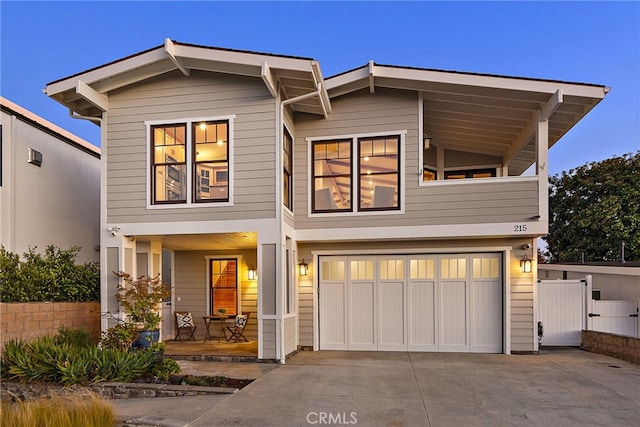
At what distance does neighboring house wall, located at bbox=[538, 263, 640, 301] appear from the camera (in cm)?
958

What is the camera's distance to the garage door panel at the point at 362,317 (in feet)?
30.1

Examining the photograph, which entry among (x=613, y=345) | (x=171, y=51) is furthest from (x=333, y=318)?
(x=171, y=51)

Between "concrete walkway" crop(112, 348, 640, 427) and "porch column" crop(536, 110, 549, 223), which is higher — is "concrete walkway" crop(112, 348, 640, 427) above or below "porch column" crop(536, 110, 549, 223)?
below

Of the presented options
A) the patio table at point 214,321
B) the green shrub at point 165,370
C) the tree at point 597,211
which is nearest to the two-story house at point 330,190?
the green shrub at point 165,370

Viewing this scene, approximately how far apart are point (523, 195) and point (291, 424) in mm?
6112

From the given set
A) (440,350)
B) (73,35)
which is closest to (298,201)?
(440,350)

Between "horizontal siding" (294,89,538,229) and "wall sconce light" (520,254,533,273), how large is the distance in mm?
887

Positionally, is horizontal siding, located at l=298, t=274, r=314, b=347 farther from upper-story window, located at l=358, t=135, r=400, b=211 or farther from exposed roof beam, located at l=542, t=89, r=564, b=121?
exposed roof beam, located at l=542, t=89, r=564, b=121

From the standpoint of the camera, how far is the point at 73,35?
6669 cm

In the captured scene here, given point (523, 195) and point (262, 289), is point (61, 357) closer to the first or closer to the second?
point (262, 289)

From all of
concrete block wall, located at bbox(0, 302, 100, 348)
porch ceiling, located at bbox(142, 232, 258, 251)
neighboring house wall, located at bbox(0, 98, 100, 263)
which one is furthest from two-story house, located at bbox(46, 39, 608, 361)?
neighboring house wall, located at bbox(0, 98, 100, 263)

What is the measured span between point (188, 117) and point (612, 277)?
1033 centimetres

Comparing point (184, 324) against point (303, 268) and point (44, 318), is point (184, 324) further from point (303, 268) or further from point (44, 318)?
point (303, 268)

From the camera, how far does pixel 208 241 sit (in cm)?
931
